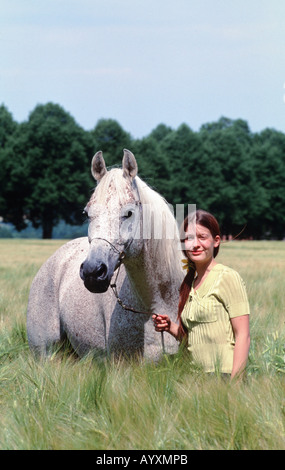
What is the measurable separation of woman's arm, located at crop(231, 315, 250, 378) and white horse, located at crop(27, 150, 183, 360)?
791mm

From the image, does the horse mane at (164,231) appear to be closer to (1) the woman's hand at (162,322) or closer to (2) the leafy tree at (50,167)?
(1) the woman's hand at (162,322)

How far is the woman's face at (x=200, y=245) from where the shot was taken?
3986 mm

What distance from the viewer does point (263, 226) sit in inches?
2653

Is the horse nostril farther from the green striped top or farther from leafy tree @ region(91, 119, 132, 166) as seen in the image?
leafy tree @ region(91, 119, 132, 166)

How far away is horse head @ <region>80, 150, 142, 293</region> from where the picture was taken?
3844 millimetres

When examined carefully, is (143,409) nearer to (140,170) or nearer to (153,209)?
(153,209)

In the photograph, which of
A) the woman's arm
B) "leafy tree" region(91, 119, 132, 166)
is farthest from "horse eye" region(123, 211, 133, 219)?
"leafy tree" region(91, 119, 132, 166)

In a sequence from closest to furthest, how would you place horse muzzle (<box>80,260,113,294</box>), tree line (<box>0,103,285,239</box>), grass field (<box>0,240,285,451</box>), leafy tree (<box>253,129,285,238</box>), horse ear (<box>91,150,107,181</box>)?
1. grass field (<box>0,240,285,451</box>)
2. horse muzzle (<box>80,260,113,294</box>)
3. horse ear (<box>91,150,107,181</box>)
4. tree line (<box>0,103,285,239</box>)
5. leafy tree (<box>253,129,285,238</box>)

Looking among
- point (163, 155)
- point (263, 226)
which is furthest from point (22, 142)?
point (263, 226)

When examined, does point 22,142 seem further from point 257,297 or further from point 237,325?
point 237,325

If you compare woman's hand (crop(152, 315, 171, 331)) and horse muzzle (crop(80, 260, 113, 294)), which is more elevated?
horse muzzle (crop(80, 260, 113, 294))

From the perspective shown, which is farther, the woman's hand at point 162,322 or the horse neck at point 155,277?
the horse neck at point 155,277

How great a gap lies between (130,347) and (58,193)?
46.1 metres

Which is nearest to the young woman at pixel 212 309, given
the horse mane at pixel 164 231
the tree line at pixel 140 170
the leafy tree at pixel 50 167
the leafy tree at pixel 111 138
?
the horse mane at pixel 164 231
